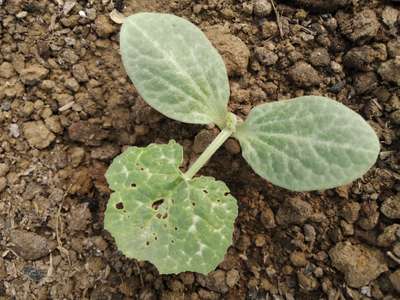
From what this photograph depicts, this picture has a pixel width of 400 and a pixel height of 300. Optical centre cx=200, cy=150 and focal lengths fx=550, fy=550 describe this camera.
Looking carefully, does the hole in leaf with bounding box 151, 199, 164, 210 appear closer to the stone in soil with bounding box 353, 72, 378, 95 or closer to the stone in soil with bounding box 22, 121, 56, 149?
the stone in soil with bounding box 22, 121, 56, 149

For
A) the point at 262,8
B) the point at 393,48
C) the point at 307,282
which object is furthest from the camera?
the point at 262,8

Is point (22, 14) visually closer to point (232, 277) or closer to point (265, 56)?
point (265, 56)

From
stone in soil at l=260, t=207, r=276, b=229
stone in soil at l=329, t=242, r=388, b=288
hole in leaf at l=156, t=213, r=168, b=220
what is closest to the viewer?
hole in leaf at l=156, t=213, r=168, b=220

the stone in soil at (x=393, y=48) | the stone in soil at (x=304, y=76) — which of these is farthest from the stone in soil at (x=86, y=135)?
the stone in soil at (x=393, y=48)

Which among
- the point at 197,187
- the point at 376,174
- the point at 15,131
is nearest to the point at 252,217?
the point at 197,187

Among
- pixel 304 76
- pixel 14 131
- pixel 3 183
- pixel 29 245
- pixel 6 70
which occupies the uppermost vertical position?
pixel 304 76

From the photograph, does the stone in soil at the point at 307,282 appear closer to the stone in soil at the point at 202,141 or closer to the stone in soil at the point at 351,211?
the stone in soil at the point at 351,211

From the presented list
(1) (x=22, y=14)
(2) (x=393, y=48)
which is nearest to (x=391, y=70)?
(2) (x=393, y=48)

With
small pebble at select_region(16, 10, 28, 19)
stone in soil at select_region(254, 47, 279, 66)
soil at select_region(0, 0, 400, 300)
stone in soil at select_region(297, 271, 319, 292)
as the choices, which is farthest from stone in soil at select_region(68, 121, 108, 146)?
stone in soil at select_region(297, 271, 319, 292)

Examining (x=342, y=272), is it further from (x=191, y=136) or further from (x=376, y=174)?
(x=191, y=136)
